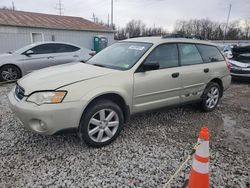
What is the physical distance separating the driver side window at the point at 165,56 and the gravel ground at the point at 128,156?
1.17 m

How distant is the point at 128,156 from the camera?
2.92 m

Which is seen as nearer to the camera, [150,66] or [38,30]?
[150,66]

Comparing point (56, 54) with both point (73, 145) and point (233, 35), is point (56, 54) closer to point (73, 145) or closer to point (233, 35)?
point (73, 145)

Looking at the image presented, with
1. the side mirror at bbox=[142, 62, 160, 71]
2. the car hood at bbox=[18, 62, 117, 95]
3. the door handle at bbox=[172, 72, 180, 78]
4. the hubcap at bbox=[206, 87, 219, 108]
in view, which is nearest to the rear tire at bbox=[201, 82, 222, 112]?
the hubcap at bbox=[206, 87, 219, 108]

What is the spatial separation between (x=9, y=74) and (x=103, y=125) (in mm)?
5400

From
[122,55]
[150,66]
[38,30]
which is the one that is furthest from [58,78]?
[38,30]

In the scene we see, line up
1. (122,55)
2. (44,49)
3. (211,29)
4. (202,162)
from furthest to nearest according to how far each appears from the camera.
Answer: (211,29), (44,49), (122,55), (202,162)

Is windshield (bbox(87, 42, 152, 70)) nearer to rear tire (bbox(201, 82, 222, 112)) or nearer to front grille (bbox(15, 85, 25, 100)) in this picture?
front grille (bbox(15, 85, 25, 100))

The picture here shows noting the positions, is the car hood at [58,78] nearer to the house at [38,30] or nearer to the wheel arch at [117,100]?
the wheel arch at [117,100]

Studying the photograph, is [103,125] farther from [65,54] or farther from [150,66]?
[65,54]

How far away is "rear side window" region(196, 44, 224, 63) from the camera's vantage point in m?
4.43

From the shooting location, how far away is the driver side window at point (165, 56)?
3539mm

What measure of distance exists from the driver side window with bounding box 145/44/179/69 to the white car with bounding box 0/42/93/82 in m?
3.68

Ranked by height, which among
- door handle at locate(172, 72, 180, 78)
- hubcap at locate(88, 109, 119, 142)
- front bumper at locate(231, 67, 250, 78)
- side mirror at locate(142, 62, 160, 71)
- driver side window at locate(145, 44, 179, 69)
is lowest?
hubcap at locate(88, 109, 119, 142)
